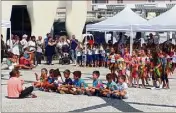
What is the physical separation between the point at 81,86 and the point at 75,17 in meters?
22.0

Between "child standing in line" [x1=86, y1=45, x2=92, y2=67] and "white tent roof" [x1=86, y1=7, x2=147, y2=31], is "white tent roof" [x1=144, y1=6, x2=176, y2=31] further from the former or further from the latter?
"child standing in line" [x1=86, y1=45, x2=92, y2=67]

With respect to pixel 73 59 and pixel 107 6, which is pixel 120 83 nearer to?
pixel 73 59

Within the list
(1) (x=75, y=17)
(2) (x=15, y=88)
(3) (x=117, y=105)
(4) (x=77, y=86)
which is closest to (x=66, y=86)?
(4) (x=77, y=86)

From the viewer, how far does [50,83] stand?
14.3 metres

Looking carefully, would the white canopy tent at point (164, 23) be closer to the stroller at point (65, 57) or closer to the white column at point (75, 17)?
the stroller at point (65, 57)

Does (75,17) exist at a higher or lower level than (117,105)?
higher

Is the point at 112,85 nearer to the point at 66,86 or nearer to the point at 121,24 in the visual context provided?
the point at 66,86

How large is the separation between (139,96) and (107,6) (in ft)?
124

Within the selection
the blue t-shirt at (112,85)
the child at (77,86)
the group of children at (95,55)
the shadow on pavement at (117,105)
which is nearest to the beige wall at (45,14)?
the group of children at (95,55)

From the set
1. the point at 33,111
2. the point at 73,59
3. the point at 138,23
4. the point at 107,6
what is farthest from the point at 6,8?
the point at 33,111

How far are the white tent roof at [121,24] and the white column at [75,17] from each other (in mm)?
10561

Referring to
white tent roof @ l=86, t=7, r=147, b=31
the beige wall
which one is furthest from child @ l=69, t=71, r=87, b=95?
the beige wall

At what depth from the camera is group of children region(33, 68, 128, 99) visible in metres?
13.1

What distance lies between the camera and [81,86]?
13.7m
